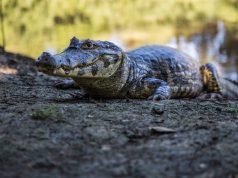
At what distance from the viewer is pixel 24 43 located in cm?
1605

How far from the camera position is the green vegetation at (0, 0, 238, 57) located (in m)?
17.5

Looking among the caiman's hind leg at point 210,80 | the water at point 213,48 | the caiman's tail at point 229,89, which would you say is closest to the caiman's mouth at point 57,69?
the caiman's hind leg at point 210,80

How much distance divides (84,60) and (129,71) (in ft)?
2.96

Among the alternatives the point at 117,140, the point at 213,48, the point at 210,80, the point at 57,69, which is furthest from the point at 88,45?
the point at 213,48

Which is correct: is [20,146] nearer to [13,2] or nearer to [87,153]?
[87,153]

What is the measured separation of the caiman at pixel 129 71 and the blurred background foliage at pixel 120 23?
718 centimetres

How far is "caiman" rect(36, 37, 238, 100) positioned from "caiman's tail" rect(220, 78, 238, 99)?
0.03 meters

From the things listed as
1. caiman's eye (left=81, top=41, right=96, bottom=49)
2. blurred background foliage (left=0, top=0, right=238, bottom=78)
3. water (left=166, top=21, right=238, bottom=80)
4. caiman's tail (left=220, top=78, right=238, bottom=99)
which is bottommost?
caiman's tail (left=220, top=78, right=238, bottom=99)

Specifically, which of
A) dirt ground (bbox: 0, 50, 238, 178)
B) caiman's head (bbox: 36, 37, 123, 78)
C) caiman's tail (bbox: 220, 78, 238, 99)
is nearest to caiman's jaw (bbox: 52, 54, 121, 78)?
caiman's head (bbox: 36, 37, 123, 78)

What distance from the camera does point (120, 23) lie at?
22953mm

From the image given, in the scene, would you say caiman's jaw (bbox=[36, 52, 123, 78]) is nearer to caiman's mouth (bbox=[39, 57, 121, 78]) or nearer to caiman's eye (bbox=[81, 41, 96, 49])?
caiman's mouth (bbox=[39, 57, 121, 78])

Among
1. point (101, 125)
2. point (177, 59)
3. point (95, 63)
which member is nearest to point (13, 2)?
point (177, 59)

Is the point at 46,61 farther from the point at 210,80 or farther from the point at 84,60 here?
the point at 210,80

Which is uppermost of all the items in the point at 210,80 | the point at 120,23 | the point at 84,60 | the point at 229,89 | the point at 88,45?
the point at 120,23
